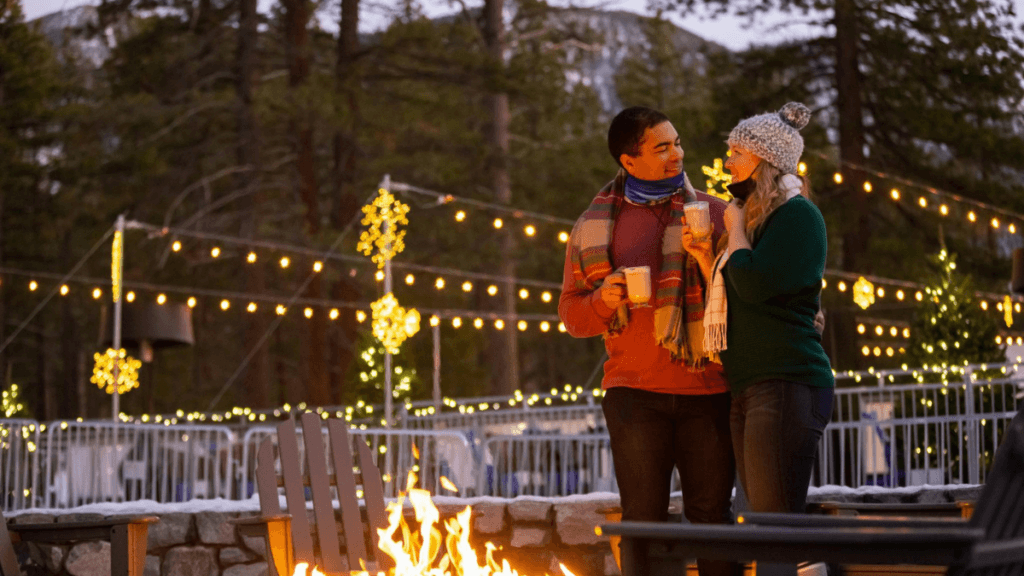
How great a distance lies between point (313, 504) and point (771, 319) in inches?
109

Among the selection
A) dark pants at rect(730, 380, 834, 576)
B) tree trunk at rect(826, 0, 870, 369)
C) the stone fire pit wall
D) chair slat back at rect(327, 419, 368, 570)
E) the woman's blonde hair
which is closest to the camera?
dark pants at rect(730, 380, 834, 576)

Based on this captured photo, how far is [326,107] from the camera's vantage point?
18.7 m

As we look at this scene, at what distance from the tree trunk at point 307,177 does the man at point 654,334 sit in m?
16.7

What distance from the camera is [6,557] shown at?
3.50m

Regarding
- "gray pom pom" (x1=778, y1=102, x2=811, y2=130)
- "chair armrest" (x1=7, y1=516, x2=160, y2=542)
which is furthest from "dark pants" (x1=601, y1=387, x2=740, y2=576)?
"chair armrest" (x1=7, y1=516, x2=160, y2=542)

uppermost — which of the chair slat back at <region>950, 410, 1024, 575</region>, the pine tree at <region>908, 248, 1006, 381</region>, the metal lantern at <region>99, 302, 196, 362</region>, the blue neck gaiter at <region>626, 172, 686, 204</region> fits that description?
the metal lantern at <region>99, 302, 196, 362</region>

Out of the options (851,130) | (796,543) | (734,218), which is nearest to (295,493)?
(734,218)

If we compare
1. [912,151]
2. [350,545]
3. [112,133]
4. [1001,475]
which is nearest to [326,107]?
[112,133]

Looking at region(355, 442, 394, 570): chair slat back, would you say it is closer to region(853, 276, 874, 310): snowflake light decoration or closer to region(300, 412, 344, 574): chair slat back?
region(300, 412, 344, 574): chair slat back

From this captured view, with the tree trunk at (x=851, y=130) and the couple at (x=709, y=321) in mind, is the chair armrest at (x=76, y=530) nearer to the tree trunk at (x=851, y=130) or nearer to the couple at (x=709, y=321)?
the couple at (x=709, y=321)

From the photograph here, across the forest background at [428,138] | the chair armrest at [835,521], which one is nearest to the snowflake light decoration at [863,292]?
the forest background at [428,138]

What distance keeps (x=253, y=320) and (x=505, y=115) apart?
6077mm

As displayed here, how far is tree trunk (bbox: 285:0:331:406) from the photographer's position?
20.1 m

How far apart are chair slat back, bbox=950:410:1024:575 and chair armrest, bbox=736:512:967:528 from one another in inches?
8.1
